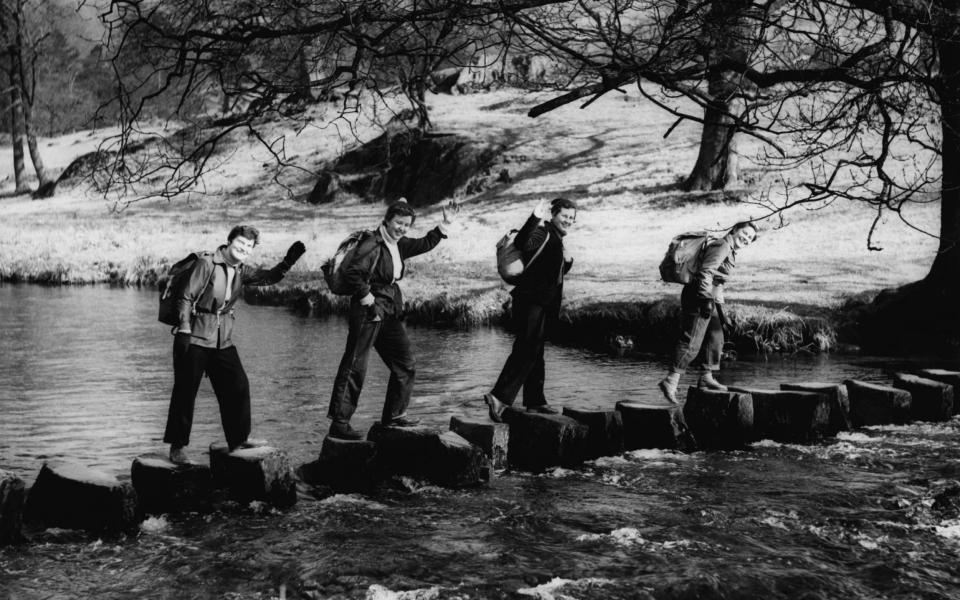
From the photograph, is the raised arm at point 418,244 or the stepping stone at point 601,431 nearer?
the raised arm at point 418,244

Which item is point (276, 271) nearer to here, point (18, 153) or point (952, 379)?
point (952, 379)

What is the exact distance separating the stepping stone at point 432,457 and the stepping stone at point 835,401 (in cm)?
391

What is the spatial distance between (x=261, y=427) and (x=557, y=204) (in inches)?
152

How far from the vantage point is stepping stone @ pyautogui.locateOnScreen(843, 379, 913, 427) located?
11.3m

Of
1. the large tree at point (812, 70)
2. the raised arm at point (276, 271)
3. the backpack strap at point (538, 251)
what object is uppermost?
the large tree at point (812, 70)

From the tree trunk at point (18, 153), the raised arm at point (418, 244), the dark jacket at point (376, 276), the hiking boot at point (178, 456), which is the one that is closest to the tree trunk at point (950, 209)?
the raised arm at point (418, 244)

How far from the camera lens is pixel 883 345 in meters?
16.2

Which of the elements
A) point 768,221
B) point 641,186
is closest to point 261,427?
point 768,221

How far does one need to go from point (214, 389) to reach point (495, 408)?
9.09 ft

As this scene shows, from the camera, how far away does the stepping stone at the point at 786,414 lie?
10.6 meters

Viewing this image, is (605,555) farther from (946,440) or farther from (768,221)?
(768,221)

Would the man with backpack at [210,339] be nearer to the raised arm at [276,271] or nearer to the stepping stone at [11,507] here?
the raised arm at [276,271]

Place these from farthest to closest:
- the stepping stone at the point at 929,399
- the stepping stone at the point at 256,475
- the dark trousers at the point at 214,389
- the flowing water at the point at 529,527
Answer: the stepping stone at the point at 929,399
the dark trousers at the point at 214,389
the stepping stone at the point at 256,475
the flowing water at the point at 529,527

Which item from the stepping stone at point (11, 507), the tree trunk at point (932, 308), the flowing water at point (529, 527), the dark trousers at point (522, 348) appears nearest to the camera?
the flowing water at point (529, 527)
